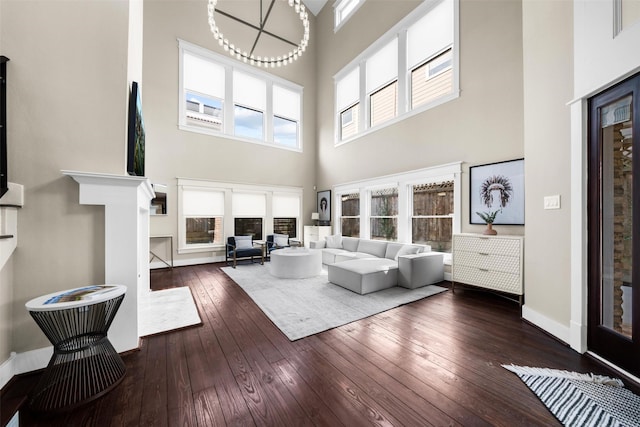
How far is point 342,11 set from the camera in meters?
7.13

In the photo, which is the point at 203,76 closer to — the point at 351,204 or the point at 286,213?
the point at 286,213

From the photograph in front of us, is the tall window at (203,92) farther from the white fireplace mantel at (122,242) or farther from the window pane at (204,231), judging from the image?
the white fireplace mantel at (122,242)

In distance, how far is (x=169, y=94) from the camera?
5742 mm

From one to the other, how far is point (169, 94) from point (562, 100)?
7178 mm

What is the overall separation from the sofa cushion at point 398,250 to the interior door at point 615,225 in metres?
2.47

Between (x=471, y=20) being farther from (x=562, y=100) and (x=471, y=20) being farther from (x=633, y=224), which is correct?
(x=633, y=224)

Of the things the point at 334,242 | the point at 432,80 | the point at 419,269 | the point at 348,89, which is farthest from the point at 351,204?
the point at 432,80

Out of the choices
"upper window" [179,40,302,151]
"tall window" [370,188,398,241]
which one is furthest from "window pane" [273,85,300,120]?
"tall window" [370,188,398,241]

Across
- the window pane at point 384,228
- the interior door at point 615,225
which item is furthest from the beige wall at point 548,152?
the window pane at point 384,228

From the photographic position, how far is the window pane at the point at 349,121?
260 inches

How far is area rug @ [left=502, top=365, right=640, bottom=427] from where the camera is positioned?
4.48 ft

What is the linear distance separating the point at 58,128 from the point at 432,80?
547 centimetres

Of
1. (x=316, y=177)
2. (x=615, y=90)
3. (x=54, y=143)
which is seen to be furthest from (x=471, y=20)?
(x=54, y=143)

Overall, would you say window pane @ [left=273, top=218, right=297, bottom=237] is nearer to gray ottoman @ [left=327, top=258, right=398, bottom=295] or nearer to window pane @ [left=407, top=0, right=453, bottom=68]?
gray ottoman @ [left=327, top=258, right=398, bottom=295]
